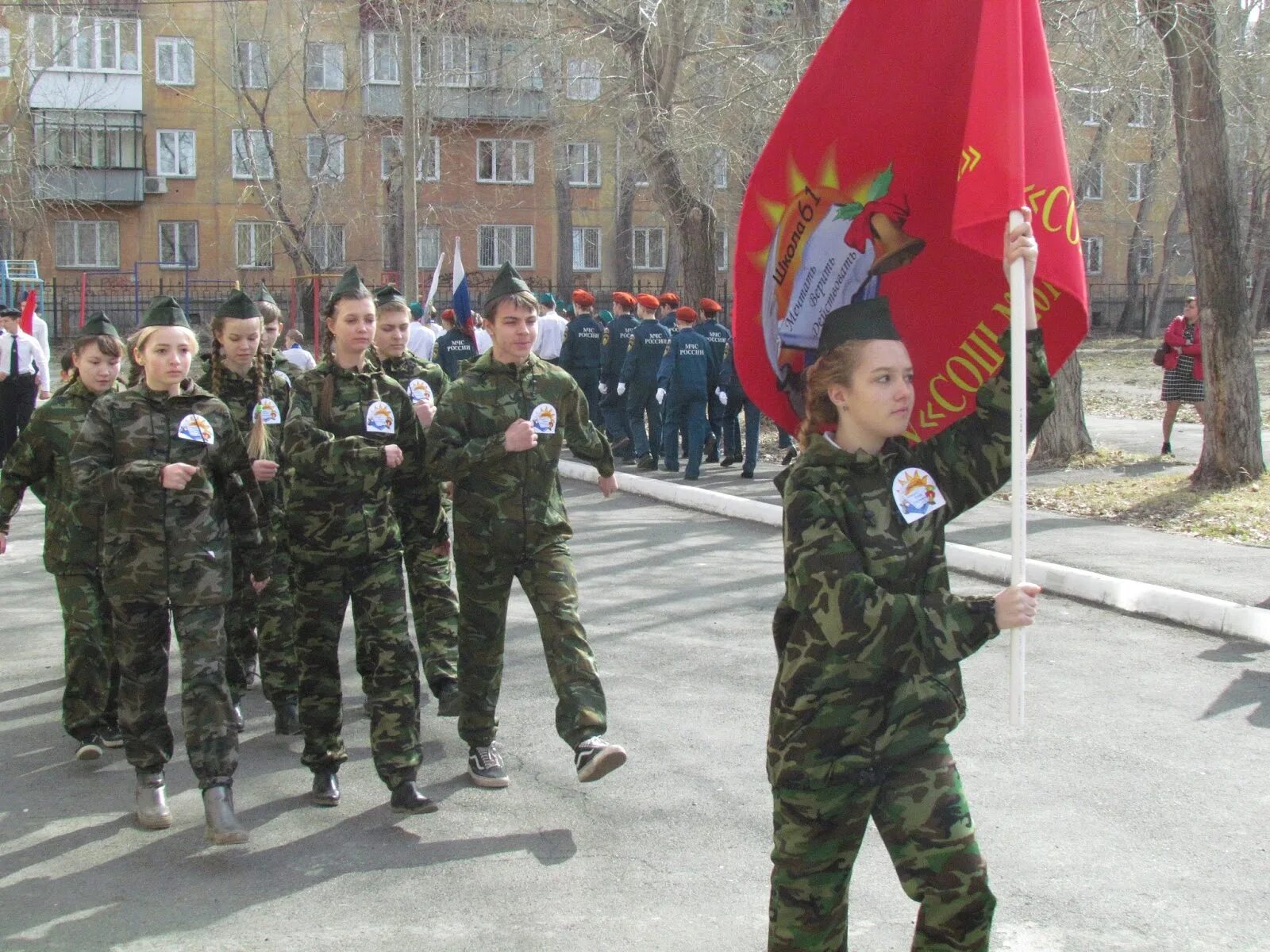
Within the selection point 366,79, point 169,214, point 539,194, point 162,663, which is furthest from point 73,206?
point 162,663

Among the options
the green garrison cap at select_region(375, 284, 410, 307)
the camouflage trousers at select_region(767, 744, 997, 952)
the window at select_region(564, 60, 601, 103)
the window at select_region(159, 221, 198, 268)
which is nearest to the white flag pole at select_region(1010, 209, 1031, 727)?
the camouflage trousers at select_region(767, 744, 997, 952)

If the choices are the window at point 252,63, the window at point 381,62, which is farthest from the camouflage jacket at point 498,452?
the window at point 381,62

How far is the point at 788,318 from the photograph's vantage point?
4.06 metres

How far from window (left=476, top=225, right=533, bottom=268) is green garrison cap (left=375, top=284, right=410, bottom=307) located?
45.5 metres

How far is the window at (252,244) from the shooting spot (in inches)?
1925

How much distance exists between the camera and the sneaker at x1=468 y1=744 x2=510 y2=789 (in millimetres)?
6070

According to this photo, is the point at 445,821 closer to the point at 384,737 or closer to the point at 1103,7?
the point at 384,737

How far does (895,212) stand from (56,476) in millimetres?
4396

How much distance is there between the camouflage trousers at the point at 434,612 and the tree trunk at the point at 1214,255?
922 centimetres

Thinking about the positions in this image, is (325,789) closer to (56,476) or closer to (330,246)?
(56,476)

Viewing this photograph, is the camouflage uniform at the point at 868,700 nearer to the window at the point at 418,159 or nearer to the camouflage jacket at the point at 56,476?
the camouflage jacket at the point at 56,476

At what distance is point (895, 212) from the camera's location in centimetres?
410

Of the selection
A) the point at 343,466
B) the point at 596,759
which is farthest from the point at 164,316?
the point at 596,759

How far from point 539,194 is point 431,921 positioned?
162 feet
